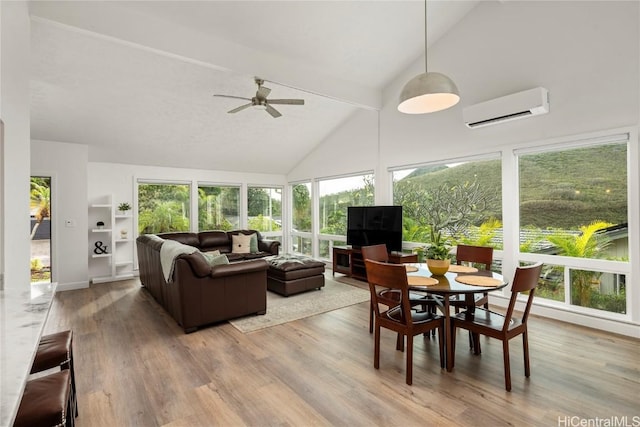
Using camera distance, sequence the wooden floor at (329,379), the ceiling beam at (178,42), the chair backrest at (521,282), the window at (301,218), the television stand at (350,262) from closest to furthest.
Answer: the wooden floor at (329,379) → the chair backrest at (521,282) → the ceiling beam at (178,42) → the television stand at (350,262) → the window at (301,218)

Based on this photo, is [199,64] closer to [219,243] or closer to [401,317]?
[401,317]

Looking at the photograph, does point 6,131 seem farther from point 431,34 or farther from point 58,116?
point 431,34

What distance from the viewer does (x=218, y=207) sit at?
757cm

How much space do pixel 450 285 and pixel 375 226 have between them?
10.3 ft

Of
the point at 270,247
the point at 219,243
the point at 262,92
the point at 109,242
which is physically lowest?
the point at 270,247

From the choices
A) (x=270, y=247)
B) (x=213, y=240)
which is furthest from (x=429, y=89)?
(x=213, y=240)

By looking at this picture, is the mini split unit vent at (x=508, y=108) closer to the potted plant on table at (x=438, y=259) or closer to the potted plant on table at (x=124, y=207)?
the potted plant on table at (x=438, y=259)

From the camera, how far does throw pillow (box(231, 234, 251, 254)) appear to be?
6.69 meters

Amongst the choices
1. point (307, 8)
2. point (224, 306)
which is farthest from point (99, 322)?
point (307, 8)

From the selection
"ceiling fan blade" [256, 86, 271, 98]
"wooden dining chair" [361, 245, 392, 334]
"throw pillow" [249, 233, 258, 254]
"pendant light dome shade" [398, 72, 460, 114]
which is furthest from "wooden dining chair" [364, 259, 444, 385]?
"throw pillow" [249, 233, 258, 254]

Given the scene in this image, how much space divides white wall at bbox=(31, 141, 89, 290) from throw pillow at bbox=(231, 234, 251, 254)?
2.55 meters

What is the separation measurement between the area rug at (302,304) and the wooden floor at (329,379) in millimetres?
200

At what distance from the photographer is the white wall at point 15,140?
7.04 feet

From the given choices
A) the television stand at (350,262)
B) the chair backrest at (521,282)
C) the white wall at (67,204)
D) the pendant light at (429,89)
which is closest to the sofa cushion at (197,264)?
the pendant light at (429,89)
